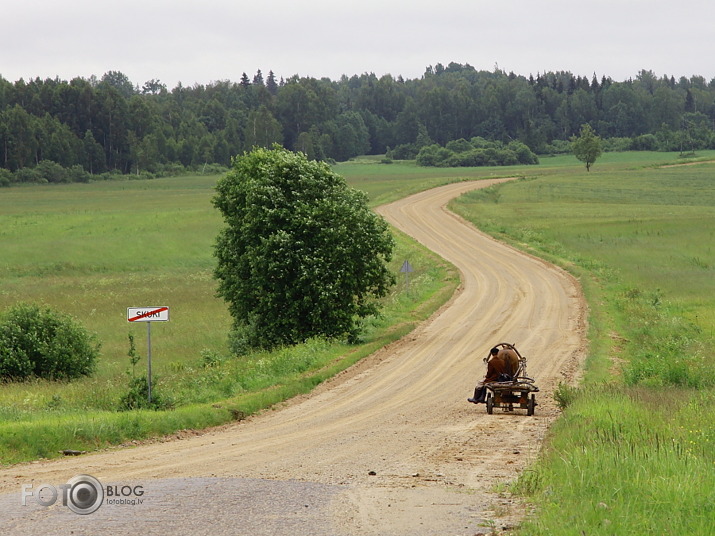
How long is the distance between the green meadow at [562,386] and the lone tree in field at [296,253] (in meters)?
1.84

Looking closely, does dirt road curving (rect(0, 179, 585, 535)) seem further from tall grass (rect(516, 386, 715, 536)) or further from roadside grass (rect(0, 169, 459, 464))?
roadside grass (rect(0, 169, 459, 464))

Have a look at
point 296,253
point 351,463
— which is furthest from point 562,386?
point 296,253

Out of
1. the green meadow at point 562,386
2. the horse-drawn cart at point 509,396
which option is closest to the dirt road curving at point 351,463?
the horse-drawn cart at point 509,396

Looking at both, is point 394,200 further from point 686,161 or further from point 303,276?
point 686,161

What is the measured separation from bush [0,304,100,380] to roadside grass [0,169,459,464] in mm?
863

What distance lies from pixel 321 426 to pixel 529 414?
16.2 ft

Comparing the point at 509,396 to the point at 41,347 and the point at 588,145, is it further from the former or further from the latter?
the point at 588,145

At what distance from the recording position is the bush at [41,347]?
31688mm

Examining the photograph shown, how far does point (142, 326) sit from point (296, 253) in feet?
48.1

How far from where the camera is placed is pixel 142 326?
45.8 m

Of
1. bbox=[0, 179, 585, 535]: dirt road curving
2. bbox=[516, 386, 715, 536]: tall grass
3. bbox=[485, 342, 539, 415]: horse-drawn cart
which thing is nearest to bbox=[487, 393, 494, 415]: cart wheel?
bbox=[485, 342, 539, 415]: horse-drawn cart

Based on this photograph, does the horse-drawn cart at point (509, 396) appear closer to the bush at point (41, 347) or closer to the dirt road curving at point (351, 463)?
the dirt road curving at point (351, 463)

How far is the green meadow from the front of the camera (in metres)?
11.8

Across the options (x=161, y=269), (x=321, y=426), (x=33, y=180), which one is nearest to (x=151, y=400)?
(x=321, y=426)
